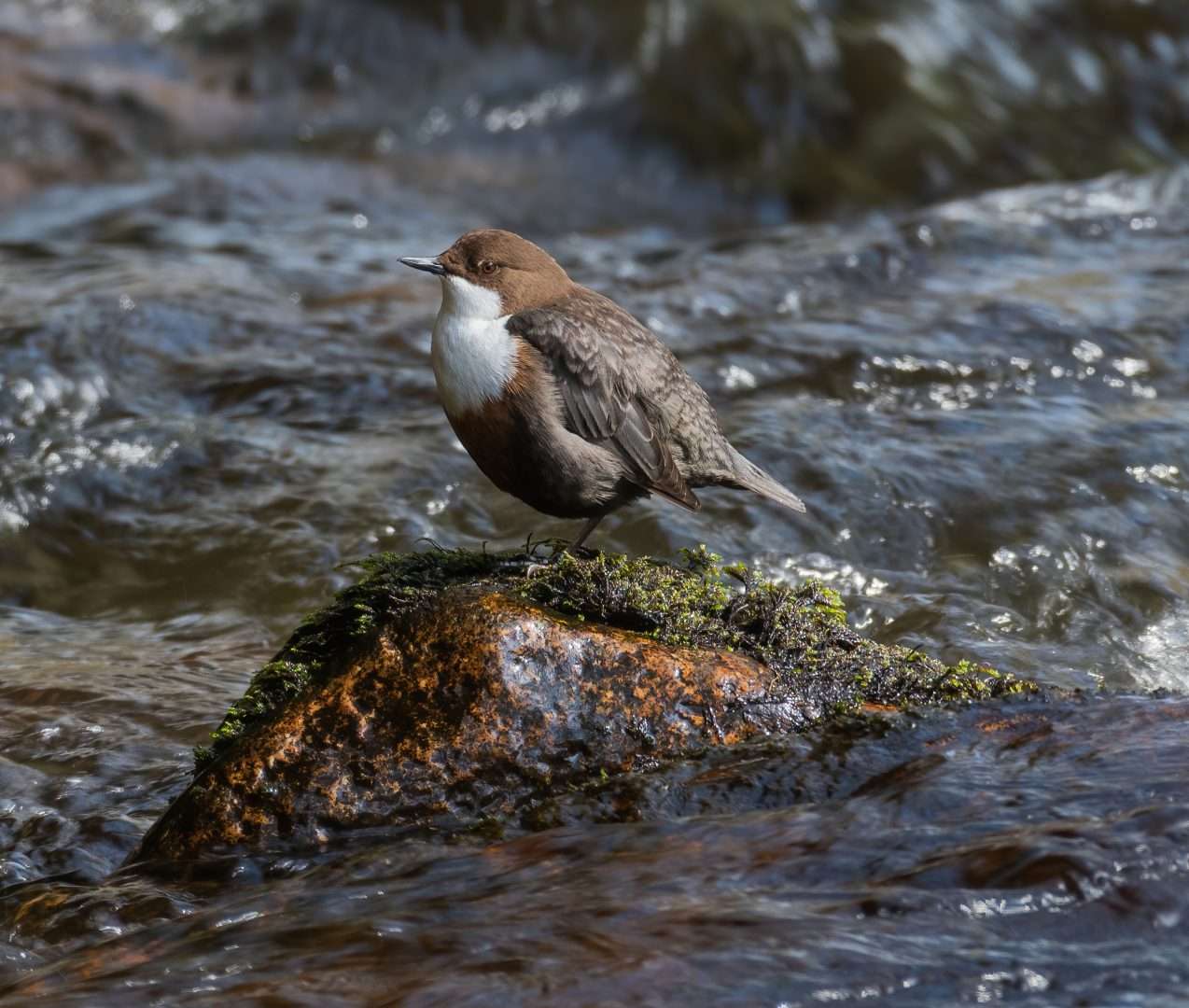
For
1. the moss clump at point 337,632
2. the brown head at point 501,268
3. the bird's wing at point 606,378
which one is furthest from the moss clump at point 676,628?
the brown head at point 501,268

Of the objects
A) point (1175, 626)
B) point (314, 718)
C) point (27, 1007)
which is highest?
point (314, 718)

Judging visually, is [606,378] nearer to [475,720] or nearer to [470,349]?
[470,349]

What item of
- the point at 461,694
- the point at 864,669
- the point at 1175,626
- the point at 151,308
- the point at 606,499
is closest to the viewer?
the point at 461,694

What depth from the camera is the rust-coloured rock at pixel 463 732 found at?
3498mm

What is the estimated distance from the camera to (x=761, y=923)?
9.67ft

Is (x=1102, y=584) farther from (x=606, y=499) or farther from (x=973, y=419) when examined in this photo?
(x=606, y=499)

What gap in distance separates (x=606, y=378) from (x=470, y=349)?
388 millimetres

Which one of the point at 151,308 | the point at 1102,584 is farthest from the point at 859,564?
the point at 151,308

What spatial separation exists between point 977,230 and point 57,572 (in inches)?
238

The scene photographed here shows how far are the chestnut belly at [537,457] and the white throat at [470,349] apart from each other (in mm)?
50

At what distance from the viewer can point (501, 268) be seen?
440 centimetres

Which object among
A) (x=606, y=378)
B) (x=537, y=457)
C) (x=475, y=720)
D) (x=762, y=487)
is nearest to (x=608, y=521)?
(x=762, y=487)

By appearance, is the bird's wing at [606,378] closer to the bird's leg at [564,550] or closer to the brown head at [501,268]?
the brown head at [501,268]

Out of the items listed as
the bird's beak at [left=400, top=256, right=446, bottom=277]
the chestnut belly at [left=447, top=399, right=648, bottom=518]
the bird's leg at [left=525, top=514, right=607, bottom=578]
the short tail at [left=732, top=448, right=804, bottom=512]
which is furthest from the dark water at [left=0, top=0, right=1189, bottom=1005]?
the bird's beak at [left=400, top=256, right=446, bottom=277]
